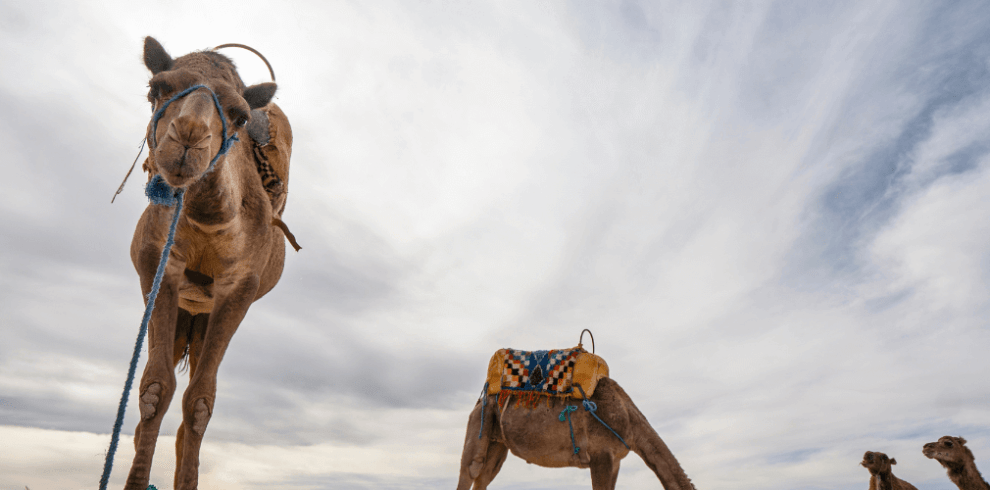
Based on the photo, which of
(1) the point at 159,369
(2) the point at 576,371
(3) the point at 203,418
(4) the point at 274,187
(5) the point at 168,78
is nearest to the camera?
(5) the point at 168,78

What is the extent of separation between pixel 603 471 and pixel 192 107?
6354 millimetres

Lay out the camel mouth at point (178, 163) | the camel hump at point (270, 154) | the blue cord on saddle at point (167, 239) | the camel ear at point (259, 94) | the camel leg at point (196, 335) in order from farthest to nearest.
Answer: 1. the camel leg at point (196, 335)
2. the camel hump at point (270, 154)
3. the camel ear at point (259, 94)
4. the camel mouth at point (178, 163)
5. the blue cord on saddle at point (167, 239)

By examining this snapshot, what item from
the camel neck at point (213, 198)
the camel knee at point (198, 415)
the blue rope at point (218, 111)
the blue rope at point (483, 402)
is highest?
the blue rope at point (218, 111)

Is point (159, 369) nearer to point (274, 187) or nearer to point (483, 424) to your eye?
point (274, 187)

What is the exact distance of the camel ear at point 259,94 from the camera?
12.5 feet

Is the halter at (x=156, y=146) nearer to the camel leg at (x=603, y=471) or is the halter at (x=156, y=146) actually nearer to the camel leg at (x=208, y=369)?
the camel leg at (x=208, y=369)

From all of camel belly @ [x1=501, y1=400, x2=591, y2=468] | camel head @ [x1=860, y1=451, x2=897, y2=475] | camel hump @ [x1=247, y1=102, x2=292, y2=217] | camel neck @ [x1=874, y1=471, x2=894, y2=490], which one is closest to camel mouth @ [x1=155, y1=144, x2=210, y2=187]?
camel hump @ [x1=247, y1=102, x2=292, y2=217]

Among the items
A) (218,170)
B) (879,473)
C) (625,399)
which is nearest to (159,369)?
(218,170)

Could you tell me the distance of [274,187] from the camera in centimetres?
445

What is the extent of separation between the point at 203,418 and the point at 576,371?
204 inches

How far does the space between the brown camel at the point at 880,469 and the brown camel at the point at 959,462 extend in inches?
26.7

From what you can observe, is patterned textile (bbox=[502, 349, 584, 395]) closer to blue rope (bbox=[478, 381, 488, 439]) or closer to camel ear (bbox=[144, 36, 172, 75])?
blue rope (bbox=[478, 381, 488, 439])

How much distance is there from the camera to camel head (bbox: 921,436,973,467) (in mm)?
6926

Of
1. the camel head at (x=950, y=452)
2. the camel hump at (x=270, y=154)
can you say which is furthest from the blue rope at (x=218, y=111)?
the camel head at (x=950, y=452)
